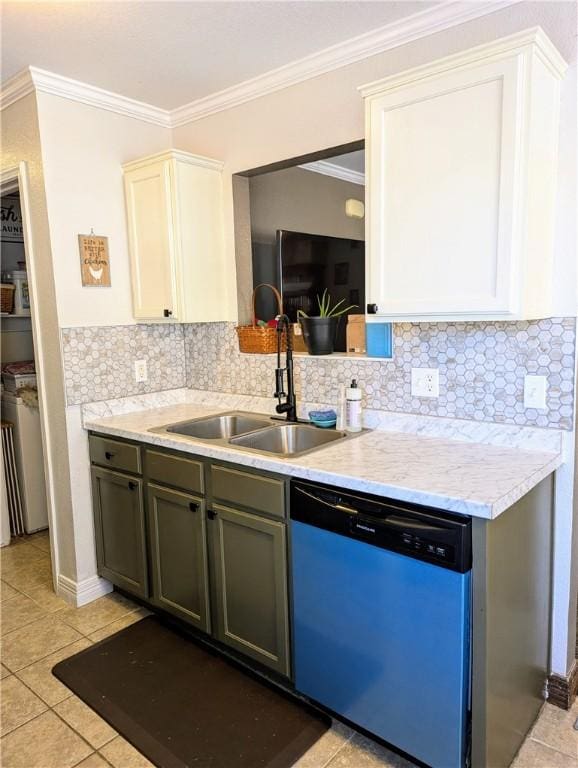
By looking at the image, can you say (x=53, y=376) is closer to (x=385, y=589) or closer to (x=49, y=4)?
(x=49, y=4)

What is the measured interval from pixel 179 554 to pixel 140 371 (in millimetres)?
1066

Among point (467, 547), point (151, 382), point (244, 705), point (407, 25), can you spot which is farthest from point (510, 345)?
point (151, 382)

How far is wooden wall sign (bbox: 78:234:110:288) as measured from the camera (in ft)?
8.96

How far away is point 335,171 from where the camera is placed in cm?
407

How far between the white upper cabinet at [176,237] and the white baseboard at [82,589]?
1394 mm

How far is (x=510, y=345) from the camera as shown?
2.03 m

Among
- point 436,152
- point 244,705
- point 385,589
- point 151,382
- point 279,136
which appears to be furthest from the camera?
point 151,382

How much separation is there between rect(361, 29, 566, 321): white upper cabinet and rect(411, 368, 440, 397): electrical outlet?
371mm

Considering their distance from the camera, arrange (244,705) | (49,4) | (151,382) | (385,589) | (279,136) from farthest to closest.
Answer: (151,382) → (279,136) → (244,705) → (49,4) → (385,589)

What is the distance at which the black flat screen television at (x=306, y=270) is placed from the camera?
3453 mm

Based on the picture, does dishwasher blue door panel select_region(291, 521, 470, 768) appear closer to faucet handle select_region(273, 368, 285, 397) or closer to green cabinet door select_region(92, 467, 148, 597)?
faucet handle select_region(273, 368, 285, 397)

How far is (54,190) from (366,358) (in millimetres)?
1651

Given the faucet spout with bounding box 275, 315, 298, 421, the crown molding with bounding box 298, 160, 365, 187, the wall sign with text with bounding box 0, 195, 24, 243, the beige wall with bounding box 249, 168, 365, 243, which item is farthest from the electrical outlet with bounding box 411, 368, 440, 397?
the wall sign with text with bounding box 0, 195, 24, 243

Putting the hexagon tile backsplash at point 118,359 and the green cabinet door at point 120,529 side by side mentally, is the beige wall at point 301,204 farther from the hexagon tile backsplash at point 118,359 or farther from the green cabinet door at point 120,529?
the green cabinet door at point 120,529
